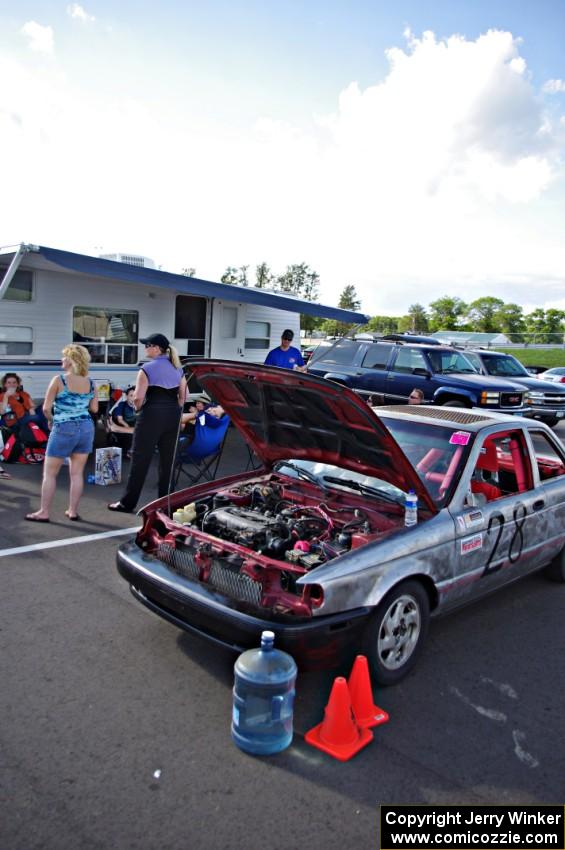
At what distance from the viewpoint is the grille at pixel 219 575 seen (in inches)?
Answer: 147

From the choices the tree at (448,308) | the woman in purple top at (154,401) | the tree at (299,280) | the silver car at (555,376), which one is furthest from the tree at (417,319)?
the woman in purple top at (154,401)

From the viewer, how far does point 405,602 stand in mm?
3896

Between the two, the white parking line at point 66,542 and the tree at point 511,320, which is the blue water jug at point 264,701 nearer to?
the white parking line at point 66,542

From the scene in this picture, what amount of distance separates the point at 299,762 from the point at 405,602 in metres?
1.11

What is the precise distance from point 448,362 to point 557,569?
346 inches

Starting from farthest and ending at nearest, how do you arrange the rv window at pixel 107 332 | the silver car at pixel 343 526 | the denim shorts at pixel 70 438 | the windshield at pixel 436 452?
the rv window at pixel 107 332, the denim shorts at pixel 70 438, the windshield at pixel 436 452, the silver car at pixel 343 526

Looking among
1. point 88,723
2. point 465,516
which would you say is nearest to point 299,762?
point 88,723

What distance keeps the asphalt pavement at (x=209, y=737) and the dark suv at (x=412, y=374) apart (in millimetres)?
8297

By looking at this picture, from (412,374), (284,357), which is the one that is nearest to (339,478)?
(284,357)

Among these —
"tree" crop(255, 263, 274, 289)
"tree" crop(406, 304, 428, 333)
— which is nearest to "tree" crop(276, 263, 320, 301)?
"tree" crop(255, 263, 274, 289)

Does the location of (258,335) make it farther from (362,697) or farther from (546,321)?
(546,321)

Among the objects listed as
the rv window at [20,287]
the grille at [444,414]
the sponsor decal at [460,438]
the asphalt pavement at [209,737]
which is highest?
the rv window at [20,287]

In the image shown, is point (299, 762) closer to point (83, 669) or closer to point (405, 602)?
point (405, 602)

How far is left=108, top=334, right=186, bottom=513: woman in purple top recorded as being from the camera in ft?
21.8
